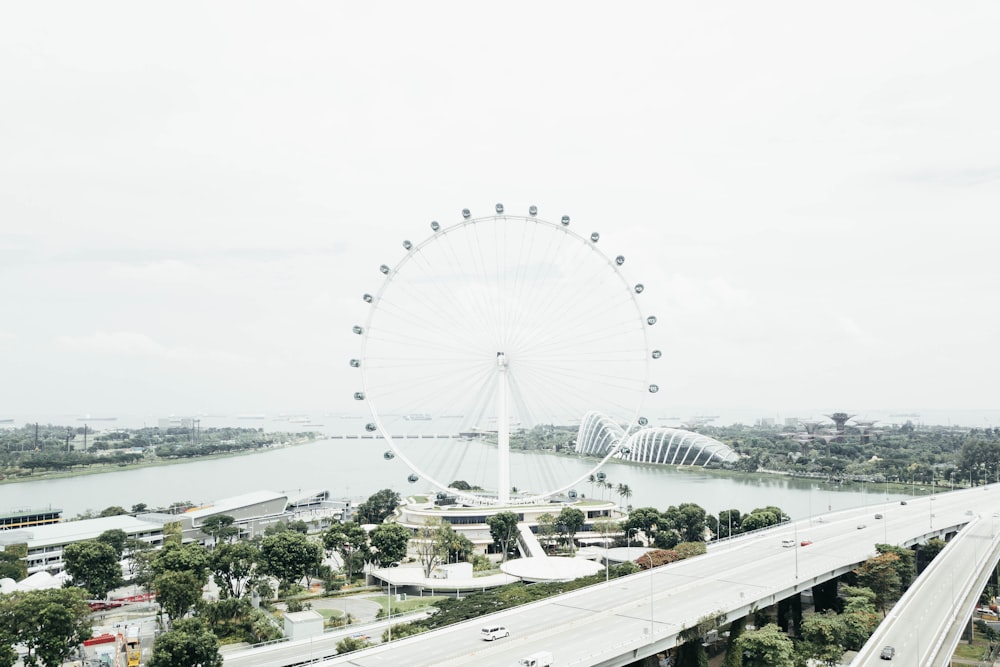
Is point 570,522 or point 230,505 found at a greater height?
point 570,522

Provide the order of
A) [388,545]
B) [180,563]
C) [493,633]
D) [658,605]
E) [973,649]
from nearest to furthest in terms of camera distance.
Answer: [493,633] → [658,605] → [973,649] → [180,563] → [388,545]

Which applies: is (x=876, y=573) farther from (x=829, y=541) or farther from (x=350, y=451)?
(x=350, y=451)

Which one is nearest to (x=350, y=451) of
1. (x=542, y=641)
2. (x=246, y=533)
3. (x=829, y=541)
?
(x=246, y=533)

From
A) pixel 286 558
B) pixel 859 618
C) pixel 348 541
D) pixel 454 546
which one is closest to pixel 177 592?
pixel 286 558

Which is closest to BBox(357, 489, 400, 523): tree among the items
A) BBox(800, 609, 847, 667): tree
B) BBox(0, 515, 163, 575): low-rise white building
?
BBox(0, 515, 163, 575): low-rise white building

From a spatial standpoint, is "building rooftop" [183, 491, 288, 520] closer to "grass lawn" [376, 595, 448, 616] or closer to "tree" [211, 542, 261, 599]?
"tree" [211, 542, 261, 599]

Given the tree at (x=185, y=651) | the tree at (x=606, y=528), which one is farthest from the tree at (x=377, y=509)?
the tree at (x=185, y=651)

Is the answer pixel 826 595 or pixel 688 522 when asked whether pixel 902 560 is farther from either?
pixel 688 522
